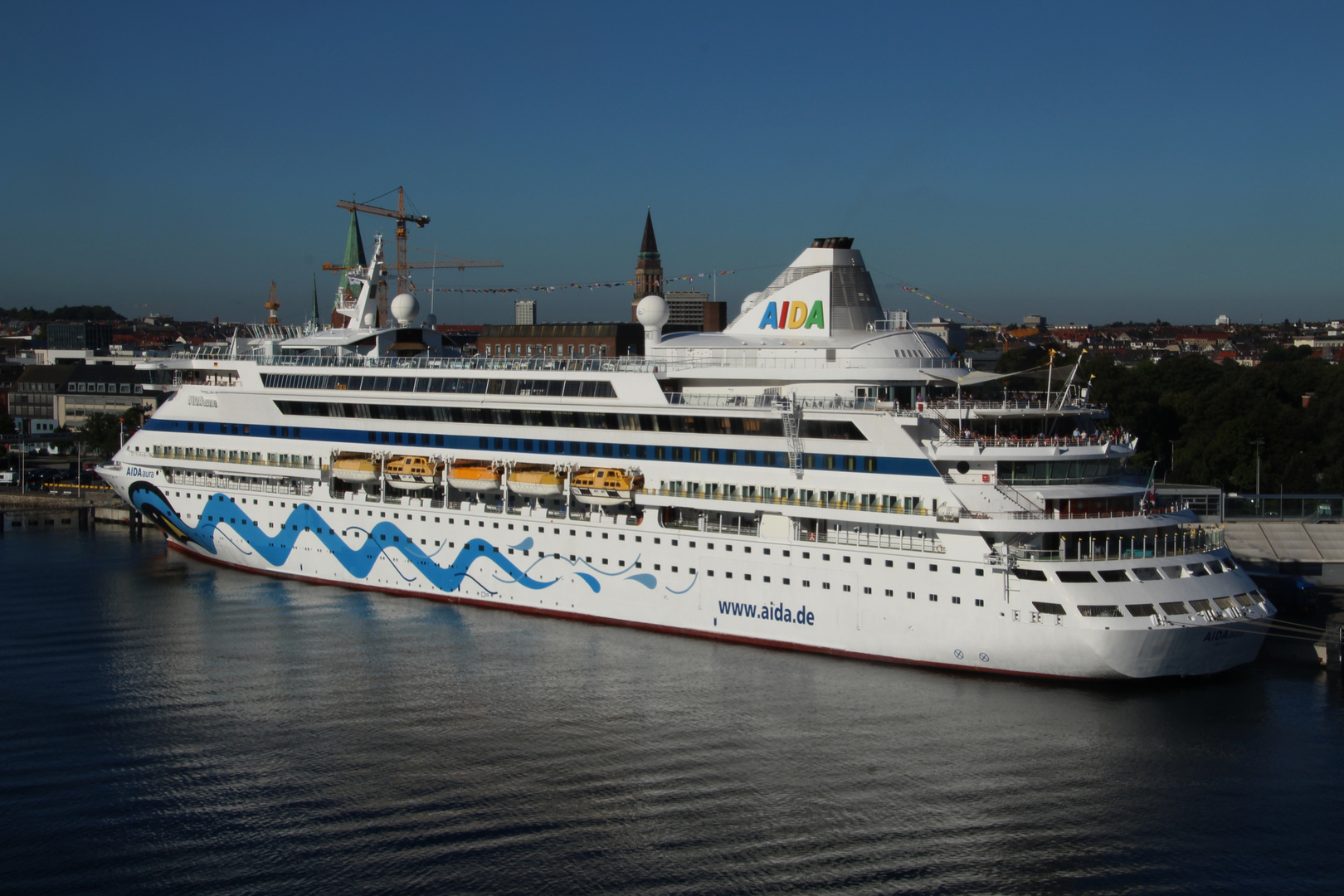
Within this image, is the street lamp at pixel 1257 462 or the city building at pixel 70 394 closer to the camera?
the street lamp at pixel 1257 462

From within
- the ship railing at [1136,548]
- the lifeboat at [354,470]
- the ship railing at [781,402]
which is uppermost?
the ship railing at [781,402]

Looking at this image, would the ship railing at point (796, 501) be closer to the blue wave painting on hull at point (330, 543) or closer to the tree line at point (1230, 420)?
the blue wave painting on hull at point (330, 543)

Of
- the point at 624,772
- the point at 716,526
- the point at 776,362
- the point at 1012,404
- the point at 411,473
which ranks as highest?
the point at 776,362

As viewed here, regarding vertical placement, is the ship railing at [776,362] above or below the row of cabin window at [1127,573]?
above

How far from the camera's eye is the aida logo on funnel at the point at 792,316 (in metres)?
30.4

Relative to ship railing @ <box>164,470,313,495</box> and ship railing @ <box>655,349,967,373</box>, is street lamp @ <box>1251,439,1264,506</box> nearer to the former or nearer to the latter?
ship railing @ <box>655,349,967,373</box>

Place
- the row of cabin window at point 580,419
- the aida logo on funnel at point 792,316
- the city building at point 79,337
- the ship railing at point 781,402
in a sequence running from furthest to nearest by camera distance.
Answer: the city building at point 79,337 < the aida logo on funnel at point 792,316 < the row of cabin window at point 580,419 < the ship railing at point 781,402

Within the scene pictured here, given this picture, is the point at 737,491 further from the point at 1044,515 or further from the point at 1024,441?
the point at 1044,515

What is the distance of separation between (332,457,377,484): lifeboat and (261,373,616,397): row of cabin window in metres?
2.12

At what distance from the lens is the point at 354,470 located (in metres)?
33.9

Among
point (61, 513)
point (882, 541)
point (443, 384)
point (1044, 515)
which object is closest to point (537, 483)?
point (443, 384)

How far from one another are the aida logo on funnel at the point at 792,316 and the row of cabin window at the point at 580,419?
12.9 ft

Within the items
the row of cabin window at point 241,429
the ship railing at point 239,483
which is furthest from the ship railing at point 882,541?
the row of cabin window at point 241,429

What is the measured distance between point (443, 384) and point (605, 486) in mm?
6781
